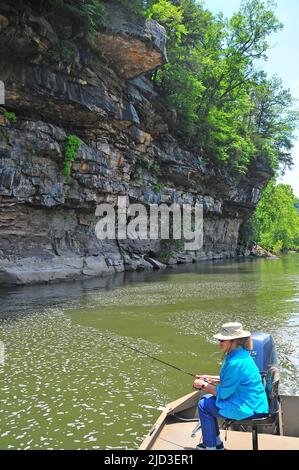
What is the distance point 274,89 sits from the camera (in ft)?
→ 171

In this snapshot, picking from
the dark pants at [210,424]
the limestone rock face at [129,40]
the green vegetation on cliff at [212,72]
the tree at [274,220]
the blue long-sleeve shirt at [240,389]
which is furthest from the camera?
the tree at [274,220]

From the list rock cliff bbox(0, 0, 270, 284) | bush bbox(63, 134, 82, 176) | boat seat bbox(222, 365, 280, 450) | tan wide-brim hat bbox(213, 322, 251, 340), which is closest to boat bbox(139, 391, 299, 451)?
boat seat bbox(222, 365, 280, 450)

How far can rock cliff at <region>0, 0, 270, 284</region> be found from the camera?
858 inches

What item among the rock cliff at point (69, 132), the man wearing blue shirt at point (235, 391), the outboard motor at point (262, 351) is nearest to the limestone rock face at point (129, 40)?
the rock cliff at point (69, 132)

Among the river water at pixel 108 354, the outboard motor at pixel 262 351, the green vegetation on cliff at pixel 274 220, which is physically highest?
the green vegetation on cliff at pixel 274 220

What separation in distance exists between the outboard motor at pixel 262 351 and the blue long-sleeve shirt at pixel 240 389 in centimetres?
163

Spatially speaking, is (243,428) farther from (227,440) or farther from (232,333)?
(232,333)

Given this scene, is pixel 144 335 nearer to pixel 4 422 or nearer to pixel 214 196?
pixel 4 422

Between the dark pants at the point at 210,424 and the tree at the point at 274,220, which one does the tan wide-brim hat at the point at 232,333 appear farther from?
the tree at the point at 274,220

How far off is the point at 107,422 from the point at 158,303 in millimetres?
10324

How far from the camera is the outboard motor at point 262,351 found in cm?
591

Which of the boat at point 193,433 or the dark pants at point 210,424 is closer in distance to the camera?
the dark pants at point 210,424

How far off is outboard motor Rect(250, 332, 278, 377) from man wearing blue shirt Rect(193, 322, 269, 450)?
5.29 ft
